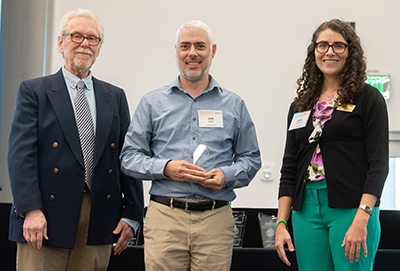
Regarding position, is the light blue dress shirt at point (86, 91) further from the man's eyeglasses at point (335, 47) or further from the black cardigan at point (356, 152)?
the man's eyeglasses at point (335, 47)

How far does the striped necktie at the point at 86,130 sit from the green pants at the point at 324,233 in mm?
1006

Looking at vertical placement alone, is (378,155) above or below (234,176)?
above

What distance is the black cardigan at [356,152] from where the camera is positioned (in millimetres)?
1657

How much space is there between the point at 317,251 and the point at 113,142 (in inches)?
43.5

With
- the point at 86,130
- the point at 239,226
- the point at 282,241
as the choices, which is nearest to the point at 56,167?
the point at 86,130

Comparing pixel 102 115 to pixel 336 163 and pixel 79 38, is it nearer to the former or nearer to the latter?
pixel 79 38

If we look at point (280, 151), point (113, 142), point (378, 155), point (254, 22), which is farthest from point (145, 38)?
point (378, 155)

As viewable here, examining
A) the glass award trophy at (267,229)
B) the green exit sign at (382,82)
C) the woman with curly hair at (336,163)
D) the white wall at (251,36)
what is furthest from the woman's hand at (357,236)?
the green exit sign at (382,82)

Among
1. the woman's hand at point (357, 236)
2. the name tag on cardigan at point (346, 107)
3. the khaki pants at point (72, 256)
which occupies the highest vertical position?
the name tag on cardigan at point (346, 107)

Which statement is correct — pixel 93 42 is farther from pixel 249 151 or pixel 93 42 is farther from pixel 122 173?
pixel 249 151

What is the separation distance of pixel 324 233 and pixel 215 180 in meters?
0.52

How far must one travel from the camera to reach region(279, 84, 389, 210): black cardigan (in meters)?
1.66

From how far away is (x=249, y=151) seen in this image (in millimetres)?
2049

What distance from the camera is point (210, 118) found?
6.53ft
